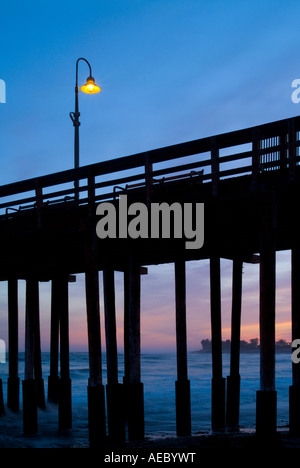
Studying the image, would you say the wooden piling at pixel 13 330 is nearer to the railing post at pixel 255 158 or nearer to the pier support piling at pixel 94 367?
the pier support piling at pixel 94 367

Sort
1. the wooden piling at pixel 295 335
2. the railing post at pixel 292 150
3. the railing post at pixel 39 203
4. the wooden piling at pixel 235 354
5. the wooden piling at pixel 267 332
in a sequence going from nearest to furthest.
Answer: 1. the wooden piling at pixel 267 332
2. the railing post at pixel 292 150
3. the wooden piling at pixel 295 335
4. the railing post at pixel 39 203
5. the wooden piling at pixel 235 354

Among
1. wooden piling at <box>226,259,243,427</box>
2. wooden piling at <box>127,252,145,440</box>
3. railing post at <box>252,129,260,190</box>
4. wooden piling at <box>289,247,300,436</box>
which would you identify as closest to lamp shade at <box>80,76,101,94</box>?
wooden piling at <box>127,252,145,440</box>

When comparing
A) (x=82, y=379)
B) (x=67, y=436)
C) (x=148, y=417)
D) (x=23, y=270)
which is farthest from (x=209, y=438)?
(x=82, y=379)

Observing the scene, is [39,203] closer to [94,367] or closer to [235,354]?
[94,367]

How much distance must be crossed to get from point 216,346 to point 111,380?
277 centimetres

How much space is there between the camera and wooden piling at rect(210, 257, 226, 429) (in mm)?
14250

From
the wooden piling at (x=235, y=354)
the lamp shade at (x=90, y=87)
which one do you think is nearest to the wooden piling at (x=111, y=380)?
the wooden piling at (x=235, y=354)

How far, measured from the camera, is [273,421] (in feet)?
32.8

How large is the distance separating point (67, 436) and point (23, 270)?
5.07m

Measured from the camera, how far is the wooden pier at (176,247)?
10398 mm

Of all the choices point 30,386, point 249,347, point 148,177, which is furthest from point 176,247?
point 249,347

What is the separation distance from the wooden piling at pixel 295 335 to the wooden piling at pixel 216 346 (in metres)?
2.48

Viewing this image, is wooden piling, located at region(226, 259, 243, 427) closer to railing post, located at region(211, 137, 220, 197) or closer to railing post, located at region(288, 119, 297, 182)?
railing post, located at region(211, 137, 220, 197)

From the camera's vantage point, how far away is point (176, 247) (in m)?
13.0
